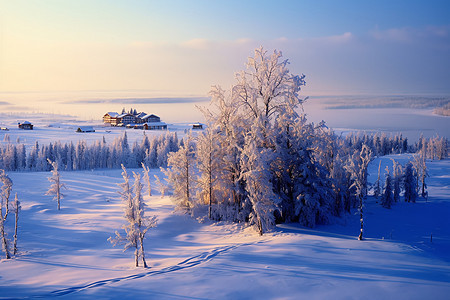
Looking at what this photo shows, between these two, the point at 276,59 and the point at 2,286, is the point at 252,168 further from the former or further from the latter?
the point at 2,286

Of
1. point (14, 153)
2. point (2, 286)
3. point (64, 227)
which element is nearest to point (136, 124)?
point (14, 153)

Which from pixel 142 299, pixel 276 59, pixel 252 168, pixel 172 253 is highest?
pixel 276 59

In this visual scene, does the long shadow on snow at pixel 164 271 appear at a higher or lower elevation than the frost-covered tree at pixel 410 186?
higher

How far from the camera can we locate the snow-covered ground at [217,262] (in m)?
14.1

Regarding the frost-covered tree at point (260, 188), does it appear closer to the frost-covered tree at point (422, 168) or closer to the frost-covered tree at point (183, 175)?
the frost-covered tree at point (183, 175)

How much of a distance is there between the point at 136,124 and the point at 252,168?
179 m

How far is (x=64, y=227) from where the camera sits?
28.8 m

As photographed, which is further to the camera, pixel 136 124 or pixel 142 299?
pixel 136 124

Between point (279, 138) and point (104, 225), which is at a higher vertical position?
point (279, 138)

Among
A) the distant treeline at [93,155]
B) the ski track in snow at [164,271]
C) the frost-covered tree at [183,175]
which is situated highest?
the frost-covered tree at [183,175]

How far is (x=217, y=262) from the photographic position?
17969mm

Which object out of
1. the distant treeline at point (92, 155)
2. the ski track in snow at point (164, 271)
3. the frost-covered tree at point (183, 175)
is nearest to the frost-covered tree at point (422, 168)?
the frost-covered tree at point (183, 175)

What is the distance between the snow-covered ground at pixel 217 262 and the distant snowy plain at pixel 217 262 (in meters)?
0.06

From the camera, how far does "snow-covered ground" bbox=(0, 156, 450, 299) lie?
46.2 feet
